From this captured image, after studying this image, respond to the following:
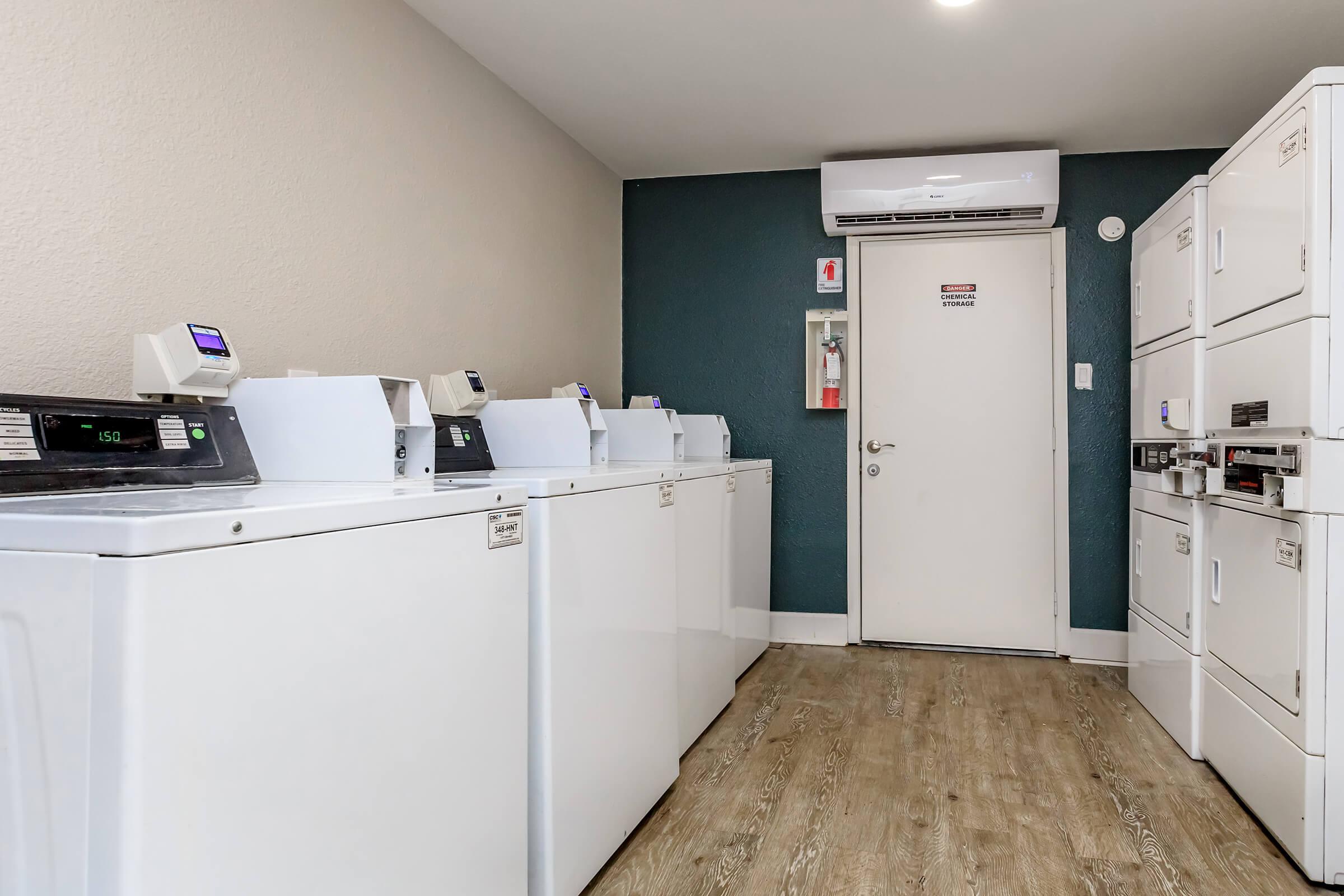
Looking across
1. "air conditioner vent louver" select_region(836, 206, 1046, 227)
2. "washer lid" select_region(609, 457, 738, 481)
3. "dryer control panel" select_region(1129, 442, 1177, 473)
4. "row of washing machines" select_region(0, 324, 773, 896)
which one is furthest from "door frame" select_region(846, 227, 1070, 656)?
"row of washing machines" select_region(0, 324, 773, 896)

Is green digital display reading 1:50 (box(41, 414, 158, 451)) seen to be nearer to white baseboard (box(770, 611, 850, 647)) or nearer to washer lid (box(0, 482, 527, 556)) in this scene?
washer lid (box(0, 482, 527, 556))

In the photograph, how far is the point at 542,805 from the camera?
1757 mm

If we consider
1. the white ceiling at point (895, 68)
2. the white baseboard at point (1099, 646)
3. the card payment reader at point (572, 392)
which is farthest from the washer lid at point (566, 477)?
the white baseboard at point (1099, 646)

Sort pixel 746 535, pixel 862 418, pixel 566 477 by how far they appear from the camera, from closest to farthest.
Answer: pixel 566 477, pixel 746 535, pixel 862 418

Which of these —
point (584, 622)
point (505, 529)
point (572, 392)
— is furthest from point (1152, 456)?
point (505, 529)

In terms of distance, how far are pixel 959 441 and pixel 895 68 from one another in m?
1.83

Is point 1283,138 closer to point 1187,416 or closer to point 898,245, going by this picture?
point 1187,416

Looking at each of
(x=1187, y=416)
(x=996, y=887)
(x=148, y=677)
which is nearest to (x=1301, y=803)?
(x=996, y=887)

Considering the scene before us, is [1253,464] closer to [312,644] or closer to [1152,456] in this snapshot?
[1152,456]

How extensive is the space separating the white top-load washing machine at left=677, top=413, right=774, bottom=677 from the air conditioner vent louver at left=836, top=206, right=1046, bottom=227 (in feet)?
3.89

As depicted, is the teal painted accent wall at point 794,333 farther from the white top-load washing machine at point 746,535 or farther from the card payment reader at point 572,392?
the card payment reader at point 572,392

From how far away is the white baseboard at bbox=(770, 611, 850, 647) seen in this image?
14.3 feet

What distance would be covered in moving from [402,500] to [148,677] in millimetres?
455

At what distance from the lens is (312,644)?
1.10 meters
